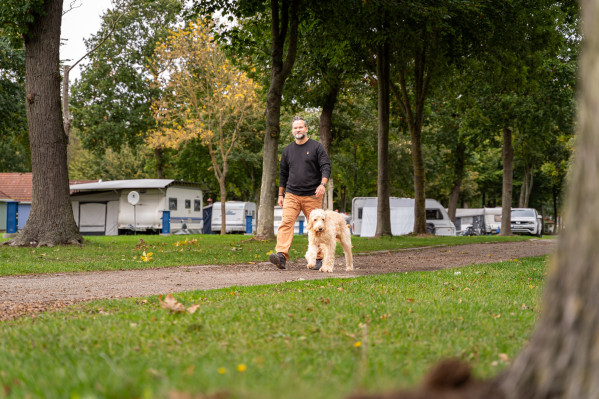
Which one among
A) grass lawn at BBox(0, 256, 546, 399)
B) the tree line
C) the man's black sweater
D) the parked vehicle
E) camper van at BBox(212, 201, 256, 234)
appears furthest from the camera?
the parked vehicle

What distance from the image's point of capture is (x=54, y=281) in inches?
304

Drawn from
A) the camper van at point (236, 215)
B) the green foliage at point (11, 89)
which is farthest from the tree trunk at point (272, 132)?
the camper van at point (236, 215)

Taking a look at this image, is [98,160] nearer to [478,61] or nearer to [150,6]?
[150,6]

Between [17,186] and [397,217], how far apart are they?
32.4m

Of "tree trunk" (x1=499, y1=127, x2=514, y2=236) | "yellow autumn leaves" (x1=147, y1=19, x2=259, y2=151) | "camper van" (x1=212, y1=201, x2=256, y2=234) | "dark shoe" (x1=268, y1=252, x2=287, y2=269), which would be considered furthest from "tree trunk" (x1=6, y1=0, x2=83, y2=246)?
"camper van" (x1=212, y1=201, x2=256, y2=234)

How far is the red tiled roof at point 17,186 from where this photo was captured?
1790 inches

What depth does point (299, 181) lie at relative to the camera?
9289 mm

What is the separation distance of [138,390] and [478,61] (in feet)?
68.4

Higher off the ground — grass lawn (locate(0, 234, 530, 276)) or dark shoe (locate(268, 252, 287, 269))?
dark shoe (locate(268, 252, 287, 269))

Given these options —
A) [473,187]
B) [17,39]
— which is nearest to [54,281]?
[17,39]

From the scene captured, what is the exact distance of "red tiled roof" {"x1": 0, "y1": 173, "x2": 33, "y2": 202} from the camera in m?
45.6

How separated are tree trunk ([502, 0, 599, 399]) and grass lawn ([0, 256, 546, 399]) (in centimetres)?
62

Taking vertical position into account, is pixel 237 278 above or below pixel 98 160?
below

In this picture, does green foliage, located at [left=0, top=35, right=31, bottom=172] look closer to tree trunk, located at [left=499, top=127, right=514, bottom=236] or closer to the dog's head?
the dog's head
